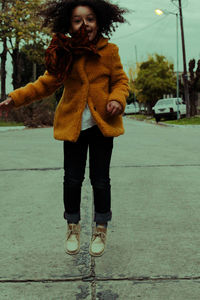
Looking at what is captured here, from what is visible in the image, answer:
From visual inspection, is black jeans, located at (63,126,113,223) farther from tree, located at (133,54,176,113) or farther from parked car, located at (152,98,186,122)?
tree, located at (133,54,176,113)

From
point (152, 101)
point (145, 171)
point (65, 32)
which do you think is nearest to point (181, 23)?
point (152, 101)

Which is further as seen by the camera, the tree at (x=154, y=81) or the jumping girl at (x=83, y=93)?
the tree at (x=154, y=81)

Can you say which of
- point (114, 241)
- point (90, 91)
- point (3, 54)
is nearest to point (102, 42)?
point (90, 91)

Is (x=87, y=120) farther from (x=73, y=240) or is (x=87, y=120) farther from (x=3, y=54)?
(x=3, y=54)

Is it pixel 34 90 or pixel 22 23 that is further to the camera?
pixel 22 23

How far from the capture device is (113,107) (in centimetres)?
279

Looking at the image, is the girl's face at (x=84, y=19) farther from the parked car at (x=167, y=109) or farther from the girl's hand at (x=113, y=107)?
the parked car at (x=167, y=109)

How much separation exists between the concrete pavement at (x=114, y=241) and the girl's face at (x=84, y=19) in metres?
1.43

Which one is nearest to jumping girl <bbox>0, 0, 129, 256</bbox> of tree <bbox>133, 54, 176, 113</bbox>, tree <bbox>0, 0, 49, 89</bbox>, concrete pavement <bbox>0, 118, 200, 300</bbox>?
concrete pavement <bbox>0, 118, 200, 300</bbox>

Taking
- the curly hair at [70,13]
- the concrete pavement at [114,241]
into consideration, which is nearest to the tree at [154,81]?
the concrete pavement at [114,241]

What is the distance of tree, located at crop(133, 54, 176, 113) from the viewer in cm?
4603

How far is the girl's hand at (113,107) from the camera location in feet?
9.12

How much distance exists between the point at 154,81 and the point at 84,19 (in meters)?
43.7

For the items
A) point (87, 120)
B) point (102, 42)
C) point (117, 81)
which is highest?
point (102, 42)
